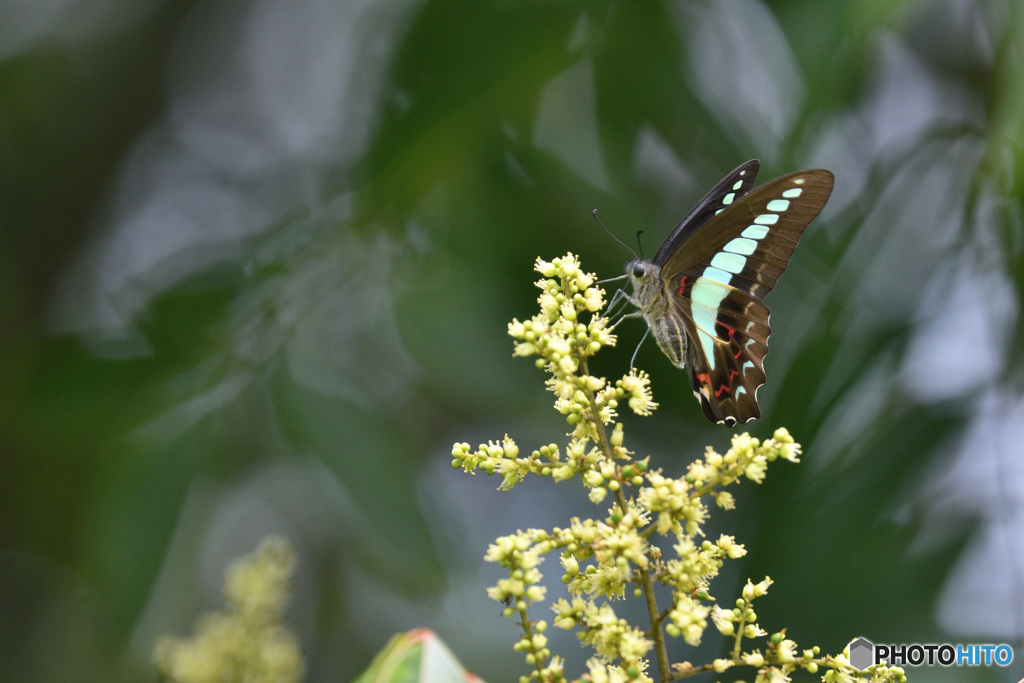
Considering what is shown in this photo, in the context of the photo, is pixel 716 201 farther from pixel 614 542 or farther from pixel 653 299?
pixel 614 542

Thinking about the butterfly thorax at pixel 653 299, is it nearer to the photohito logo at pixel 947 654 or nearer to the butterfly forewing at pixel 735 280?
the butterfly forewing at pixel 735 280

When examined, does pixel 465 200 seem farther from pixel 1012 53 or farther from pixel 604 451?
pixel 1012 53

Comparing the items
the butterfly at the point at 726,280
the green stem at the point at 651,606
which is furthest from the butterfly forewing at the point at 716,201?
the green stem at the point at 651,606

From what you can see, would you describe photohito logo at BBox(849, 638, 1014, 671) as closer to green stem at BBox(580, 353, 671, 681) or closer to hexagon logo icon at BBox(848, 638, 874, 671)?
hexagon logo icon at BBox(848, 638, 874, 671)

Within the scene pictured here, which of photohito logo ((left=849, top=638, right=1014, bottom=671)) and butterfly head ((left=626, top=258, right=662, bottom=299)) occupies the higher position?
butterfly head ((left=626, top=258, right=662, bottom=299))

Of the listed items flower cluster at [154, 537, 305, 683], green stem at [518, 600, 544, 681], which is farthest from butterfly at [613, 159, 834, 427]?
flower cluster at [154, 537, 305, 683]

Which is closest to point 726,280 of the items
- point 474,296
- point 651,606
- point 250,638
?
point 474,296
